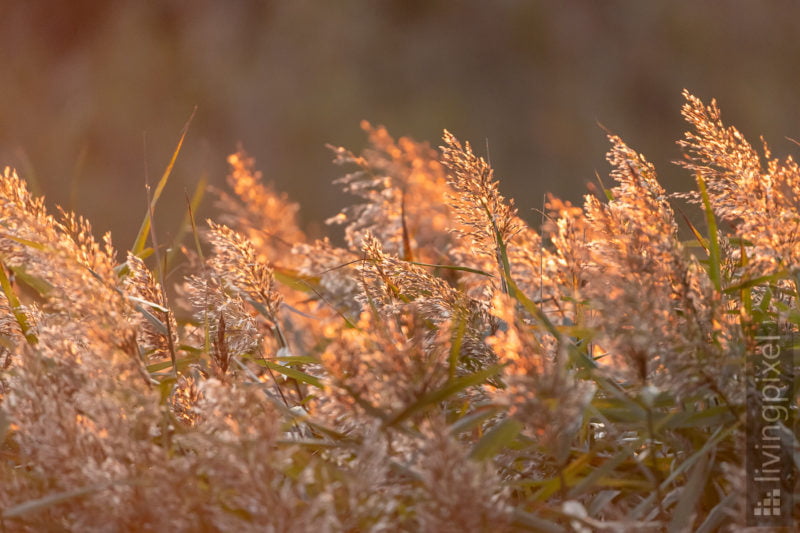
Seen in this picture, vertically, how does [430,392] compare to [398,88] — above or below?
below

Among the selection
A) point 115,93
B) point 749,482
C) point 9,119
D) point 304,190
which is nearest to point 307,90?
point 304,190

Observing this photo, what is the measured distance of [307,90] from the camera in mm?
6121

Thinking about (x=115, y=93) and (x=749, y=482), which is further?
(x=115, y=93)

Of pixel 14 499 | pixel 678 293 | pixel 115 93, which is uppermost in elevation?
pixel 115 93

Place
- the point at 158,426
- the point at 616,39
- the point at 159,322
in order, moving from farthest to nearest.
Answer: the point at 616,39 < the point at 159,322 < the point at 158,426

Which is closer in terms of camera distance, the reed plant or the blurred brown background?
the reed plant

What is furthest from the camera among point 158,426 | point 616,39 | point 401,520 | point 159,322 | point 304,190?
point 616,39

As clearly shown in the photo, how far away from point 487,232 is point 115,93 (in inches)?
234

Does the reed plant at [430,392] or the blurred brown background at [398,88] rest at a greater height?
the blurred brown background at [398,88]

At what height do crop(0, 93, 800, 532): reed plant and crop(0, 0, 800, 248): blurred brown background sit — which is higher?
crop(0, 0, 800, 248): blurred brown background

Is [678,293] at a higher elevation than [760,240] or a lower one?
lower

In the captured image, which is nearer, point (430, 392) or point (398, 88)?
point (430, 392)

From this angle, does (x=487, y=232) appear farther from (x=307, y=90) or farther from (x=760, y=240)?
(x=307, y=90)

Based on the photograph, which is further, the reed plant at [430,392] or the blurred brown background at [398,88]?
the blurred brown background at [398,88]
